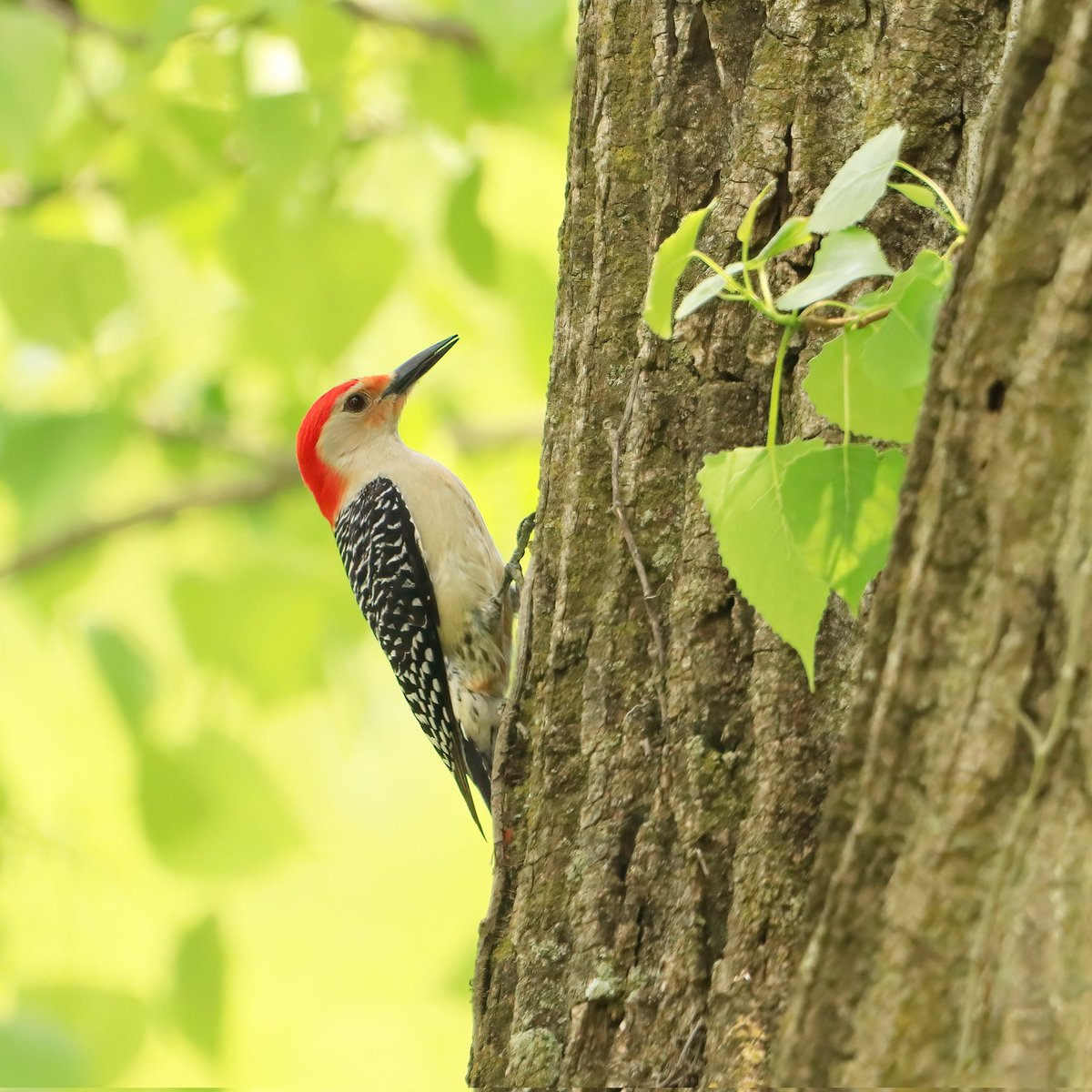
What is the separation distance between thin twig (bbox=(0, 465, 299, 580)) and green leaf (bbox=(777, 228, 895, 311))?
4967 mm

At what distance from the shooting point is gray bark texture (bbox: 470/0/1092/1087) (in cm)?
105

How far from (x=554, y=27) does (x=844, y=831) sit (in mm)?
2841

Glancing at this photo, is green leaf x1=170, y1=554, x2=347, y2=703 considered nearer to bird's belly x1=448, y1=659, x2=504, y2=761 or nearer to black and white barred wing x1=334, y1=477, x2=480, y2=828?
black and white barred wing x1=334, y1=477, x2=480, y2=828

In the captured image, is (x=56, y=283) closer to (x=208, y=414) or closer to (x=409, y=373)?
(x=409, y=373)

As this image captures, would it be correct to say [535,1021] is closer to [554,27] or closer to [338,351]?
[338,351]

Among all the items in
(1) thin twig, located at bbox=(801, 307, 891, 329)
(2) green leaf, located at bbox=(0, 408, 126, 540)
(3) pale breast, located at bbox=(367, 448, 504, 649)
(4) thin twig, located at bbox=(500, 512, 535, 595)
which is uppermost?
(2) green leaf, located at bbox=(0, 408, 126, 540)

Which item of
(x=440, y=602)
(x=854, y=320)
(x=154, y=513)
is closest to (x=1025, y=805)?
(x=854, y=320)

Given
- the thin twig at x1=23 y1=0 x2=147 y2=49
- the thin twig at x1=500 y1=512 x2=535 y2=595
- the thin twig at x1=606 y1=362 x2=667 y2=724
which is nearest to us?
the thin twig at x1=606 y1=362 x2=667 y2=724

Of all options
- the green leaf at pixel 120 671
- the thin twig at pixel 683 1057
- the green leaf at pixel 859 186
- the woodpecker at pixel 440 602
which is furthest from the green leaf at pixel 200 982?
the green leaf at pixel 859 186

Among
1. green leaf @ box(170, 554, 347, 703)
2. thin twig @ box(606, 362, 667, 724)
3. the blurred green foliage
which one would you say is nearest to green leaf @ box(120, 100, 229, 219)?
the blurred green foliage

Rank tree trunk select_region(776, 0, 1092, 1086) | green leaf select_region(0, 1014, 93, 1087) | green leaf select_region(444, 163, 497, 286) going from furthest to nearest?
green leaf select_region(444, 163, 497, 286) < green leaf select_region(0, 1014, 93, 1087) < tree trunk select_region(776, 0, 1092, 1086)

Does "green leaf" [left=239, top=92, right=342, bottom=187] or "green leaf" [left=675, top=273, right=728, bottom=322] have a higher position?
"green leaf" [left=239, top=92, right=342, bottom=187]

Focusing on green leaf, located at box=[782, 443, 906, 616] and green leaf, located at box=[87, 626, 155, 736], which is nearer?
green leaf, located at box=[782, 443, 906, 616]

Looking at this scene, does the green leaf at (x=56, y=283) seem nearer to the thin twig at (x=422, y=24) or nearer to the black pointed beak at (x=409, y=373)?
the black pointed beak at (x=409, y=373)
